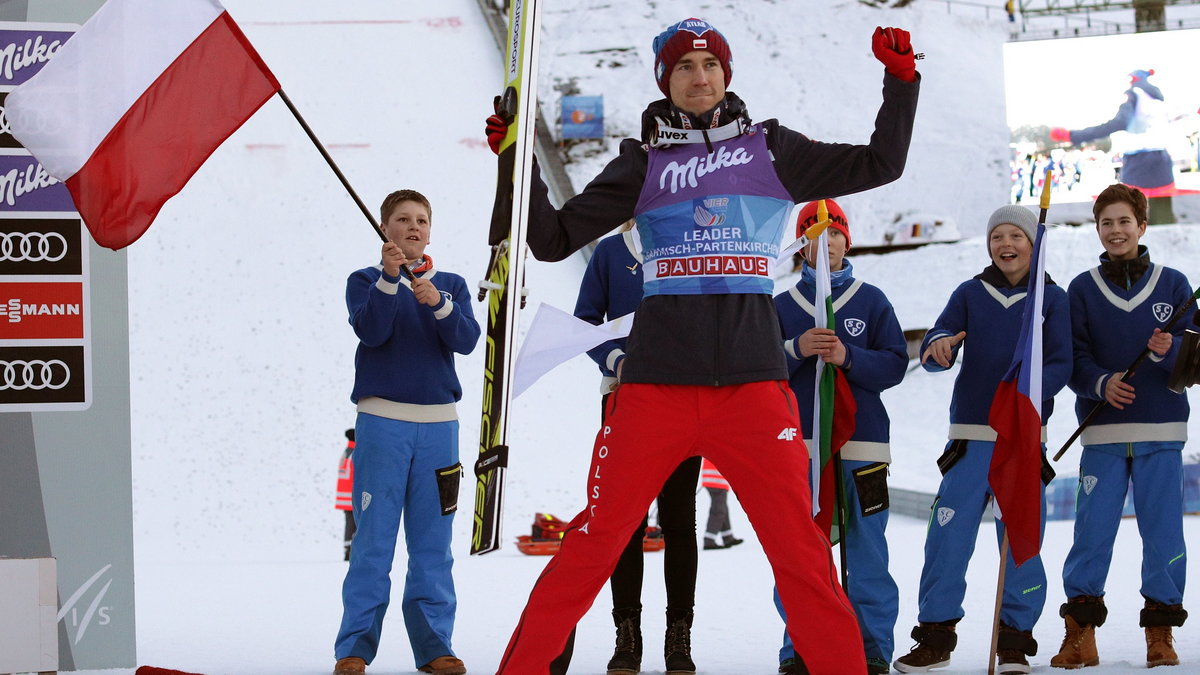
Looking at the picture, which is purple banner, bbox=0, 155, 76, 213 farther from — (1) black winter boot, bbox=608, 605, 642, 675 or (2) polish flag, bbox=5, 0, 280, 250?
(1) black winter boot, bbox=608, 605, 642, 675

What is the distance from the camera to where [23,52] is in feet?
11.7

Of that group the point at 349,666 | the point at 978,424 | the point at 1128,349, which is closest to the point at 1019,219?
the point at 1128,349

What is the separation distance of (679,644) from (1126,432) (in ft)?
4.37

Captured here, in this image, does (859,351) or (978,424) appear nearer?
(859,351)

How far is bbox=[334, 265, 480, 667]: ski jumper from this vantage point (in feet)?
11.3

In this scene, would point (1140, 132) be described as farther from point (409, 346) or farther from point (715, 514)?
point (409, 346)

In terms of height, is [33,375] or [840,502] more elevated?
[33,375]

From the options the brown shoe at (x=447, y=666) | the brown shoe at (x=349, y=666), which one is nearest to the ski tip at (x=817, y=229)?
the brown shoe at (x=447, y=666)

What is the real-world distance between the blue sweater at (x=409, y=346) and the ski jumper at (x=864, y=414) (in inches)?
34.8

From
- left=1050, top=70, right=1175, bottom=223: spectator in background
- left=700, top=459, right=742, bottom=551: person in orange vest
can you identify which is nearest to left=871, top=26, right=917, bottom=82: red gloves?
left=700, top=459, right=742, bottom=551: person in orange vest

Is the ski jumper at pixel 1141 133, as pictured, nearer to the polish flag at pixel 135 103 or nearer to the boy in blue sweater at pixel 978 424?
the boy in blue sweater at pixel 978 424

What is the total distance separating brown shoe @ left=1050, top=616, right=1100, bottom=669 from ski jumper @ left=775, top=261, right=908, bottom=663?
442mm

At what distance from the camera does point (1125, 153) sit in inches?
410

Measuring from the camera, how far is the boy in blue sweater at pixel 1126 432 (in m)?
3.45
